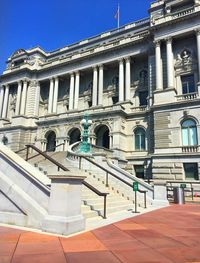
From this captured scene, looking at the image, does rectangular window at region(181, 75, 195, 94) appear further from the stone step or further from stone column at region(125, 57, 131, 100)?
the stone step

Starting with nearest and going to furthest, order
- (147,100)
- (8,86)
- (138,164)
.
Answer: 1. (138,164)
2. (147,100)
3. (8,86)

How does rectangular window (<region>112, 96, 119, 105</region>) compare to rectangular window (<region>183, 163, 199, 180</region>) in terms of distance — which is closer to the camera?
rectangular window (<region>183, 163, 199, 180</region>)

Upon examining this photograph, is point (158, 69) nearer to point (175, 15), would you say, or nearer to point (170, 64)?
point (170, 64)

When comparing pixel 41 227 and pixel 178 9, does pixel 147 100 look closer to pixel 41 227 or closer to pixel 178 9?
pixel 178 9

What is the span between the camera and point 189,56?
88.7ft

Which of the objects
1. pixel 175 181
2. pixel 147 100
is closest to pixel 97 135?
pixel 147 100

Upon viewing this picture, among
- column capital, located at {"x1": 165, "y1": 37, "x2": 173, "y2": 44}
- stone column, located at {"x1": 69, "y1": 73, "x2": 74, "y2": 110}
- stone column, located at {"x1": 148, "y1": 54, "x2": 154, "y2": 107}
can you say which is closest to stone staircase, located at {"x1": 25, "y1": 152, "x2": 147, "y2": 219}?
stone column, located at {"x1": 148, "y1": 54, "x2": 154, "y2": 107}

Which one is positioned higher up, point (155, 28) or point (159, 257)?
point (155, 28)

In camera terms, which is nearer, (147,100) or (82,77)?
(147,100)

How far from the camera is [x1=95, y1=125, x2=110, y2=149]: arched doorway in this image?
29.6m

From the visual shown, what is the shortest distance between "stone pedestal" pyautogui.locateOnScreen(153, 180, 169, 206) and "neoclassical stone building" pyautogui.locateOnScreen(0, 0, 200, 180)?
8.91 m

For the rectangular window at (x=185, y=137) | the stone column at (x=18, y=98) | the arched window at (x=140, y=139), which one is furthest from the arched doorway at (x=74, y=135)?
the rectangular window at (x=185, y=137)

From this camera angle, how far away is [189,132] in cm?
2361

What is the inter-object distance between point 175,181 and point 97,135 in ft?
37.0
